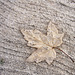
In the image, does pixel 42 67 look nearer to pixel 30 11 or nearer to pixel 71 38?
pixel 71 38

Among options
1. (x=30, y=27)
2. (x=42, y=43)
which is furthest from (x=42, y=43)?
(x=30, y=27)

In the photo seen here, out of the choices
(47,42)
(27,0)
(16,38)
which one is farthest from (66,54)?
(27,0)

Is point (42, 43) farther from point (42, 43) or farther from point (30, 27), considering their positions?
point (30, 27)

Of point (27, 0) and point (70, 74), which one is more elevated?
point (27, 0)
